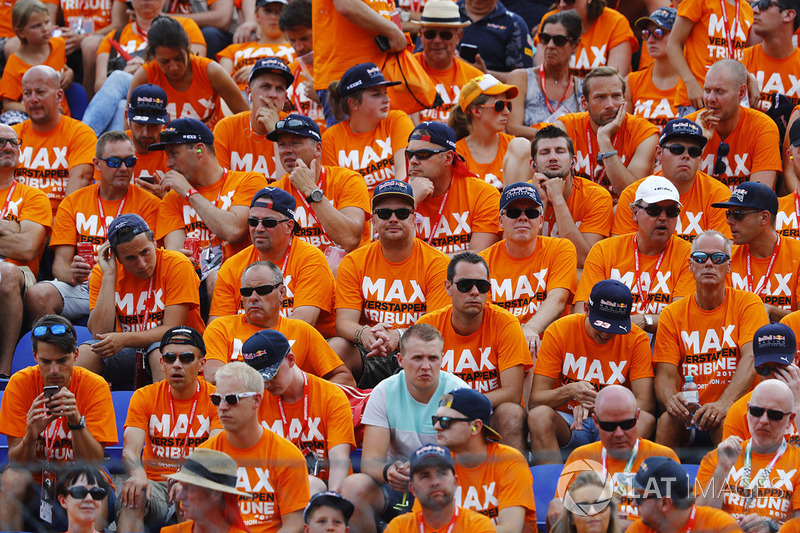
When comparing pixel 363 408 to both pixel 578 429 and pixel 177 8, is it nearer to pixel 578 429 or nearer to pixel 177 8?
pixel 578 429

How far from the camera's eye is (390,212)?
762cm

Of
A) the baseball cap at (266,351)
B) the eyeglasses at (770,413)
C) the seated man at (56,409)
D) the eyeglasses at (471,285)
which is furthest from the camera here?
the eyeglasses at (471,285)

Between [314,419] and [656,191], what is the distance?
107 inches

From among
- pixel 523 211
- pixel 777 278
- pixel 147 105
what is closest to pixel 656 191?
pixel 523 211

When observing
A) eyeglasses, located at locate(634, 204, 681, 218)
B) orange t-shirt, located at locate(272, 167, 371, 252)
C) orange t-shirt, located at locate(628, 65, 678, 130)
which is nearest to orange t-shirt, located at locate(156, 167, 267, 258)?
orange t-shirt, located at locate(272, 167, 371, 252)

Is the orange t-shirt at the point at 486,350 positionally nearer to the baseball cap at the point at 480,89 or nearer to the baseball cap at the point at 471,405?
the baseball cap at the point at 471,405

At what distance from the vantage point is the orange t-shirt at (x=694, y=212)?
830 centimetres

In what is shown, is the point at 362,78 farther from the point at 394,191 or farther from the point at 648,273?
the point at 648,273

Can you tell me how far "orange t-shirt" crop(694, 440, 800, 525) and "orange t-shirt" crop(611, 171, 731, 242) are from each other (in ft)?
8.13

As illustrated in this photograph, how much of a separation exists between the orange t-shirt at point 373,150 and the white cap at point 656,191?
203cm

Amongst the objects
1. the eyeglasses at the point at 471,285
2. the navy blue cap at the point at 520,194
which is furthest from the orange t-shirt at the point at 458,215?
the eyeglasses at the point at 471,285

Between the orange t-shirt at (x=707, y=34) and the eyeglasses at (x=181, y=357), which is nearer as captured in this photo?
the eyeglasses at (x=181, y=357)

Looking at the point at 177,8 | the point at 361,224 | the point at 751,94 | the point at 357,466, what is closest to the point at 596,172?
the point at 751,94

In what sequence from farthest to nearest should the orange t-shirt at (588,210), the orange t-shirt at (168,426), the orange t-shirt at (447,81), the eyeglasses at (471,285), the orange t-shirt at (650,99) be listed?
the orange t-shirt at (447,81) → the orange t-shirt at (650,99) → the orange t-shirt at (588,210) → the eyeglasses at (471,285) → the orange t-shirt at (168,426)
